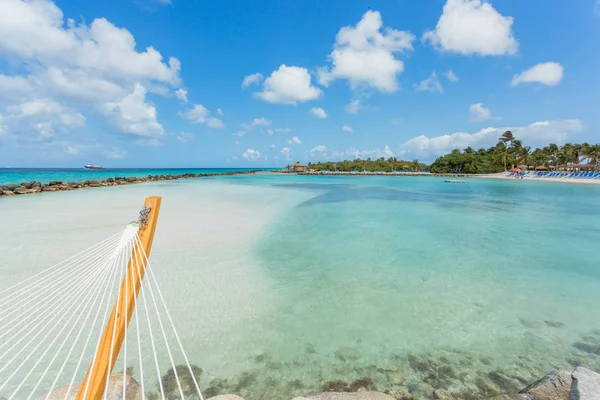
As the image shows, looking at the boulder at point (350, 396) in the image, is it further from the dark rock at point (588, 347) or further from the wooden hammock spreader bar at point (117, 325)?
the dark rock at point (588, 347)

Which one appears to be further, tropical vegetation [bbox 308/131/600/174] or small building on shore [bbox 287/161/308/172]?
small building on shore [bbox 287/161/308/172]

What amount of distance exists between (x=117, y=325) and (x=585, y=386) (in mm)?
3413

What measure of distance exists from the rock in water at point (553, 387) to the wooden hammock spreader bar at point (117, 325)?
10.6 feet

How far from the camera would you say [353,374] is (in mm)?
2768

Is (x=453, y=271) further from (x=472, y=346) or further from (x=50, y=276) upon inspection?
(x=50, y=276)

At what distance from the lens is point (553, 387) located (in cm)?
224

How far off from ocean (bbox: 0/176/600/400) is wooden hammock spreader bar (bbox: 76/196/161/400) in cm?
132

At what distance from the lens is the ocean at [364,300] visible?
9.24 feet

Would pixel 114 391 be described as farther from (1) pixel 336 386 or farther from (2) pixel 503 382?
(2) pixel 503 382

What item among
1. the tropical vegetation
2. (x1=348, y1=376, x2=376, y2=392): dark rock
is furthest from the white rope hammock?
the tropical vegetation

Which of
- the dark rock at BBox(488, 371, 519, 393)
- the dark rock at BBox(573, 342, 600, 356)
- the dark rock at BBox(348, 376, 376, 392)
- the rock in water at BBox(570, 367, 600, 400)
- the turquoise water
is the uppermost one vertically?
the turquoise water

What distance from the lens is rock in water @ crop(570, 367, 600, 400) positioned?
198cm

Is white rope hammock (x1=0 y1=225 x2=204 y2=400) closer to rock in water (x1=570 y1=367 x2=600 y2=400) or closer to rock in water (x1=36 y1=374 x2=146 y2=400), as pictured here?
rock in water (x1=36 y1=374 x2=146 y2=400)

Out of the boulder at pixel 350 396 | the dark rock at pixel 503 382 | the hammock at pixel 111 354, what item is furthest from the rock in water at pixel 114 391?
the dark rock at pixel 503 382
